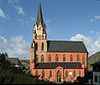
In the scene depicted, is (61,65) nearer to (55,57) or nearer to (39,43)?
(55,57)

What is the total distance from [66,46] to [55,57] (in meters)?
7.84

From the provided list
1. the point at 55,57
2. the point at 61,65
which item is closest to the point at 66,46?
the point at 55,57

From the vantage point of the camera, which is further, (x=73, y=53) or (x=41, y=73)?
(x=73, y=53)

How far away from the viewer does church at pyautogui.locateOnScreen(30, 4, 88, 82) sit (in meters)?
56.8

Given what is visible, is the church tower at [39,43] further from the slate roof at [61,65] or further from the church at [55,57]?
the slate roof at [61,65]

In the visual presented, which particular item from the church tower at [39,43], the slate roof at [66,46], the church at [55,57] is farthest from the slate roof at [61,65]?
the slate roof at [66,46]

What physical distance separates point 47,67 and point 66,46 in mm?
14938

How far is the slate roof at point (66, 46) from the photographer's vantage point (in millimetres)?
64062

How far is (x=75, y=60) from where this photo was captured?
63.4 metres

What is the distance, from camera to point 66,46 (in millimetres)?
65938

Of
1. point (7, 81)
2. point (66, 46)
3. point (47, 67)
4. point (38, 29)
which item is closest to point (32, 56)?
point (47, 67)

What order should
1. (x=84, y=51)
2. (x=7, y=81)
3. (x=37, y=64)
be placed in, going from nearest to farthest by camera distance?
(x=7, y=81), (x=37, y=64), (x=84, y=51)

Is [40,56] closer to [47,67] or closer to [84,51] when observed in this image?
[47,67]

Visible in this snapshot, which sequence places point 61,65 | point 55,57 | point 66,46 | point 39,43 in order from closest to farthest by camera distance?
point 61,65, point 39,43, point 55,57, point 66,46
